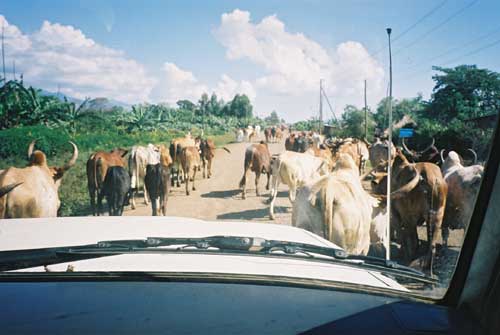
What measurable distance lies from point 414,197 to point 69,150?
193 inches

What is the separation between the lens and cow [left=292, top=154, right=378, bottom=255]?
5.14m

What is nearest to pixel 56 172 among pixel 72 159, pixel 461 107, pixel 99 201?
pixel 72 159

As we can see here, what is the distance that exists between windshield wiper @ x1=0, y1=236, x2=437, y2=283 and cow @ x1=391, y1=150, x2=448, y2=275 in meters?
3.15

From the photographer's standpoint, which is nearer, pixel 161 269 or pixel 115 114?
pixel 161 269

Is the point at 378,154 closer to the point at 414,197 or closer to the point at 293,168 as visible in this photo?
the point at 414,197

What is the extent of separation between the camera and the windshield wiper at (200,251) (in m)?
1.87

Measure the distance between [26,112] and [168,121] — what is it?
4.63ft

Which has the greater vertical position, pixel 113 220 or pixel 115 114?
pixel 115 114

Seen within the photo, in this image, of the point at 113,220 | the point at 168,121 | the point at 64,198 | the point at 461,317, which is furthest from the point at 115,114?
the point at 461,317

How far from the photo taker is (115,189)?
7.46 meters

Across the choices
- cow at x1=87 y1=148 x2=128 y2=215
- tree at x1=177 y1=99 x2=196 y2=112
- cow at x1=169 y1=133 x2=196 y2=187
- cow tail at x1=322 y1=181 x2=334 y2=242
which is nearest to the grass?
cow at x1=87 y1=148 x2=128 y2=215

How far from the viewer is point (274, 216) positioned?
9164 mm

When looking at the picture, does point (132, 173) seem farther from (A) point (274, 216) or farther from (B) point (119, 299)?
(B) point (119, 299)

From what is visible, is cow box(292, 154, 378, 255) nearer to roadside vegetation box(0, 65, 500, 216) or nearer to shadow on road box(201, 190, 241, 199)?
roadside vegetation box(0, 65, 500, 216)
